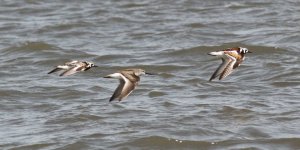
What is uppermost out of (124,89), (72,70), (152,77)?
(72,70)

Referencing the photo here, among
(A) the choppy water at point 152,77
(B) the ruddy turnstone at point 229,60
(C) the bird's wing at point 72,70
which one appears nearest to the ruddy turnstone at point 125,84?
(C) the bird's wing at point 72,70

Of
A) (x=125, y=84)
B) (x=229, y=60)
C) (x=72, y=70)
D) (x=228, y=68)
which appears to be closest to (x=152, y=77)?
(x=229, y=60)

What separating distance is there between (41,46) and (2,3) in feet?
16.4

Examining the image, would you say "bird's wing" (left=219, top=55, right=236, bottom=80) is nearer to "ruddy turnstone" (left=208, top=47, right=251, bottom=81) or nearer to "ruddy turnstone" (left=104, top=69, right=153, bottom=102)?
"ruddy turnstone" (left=208, top=47, right=251, bottom=81)

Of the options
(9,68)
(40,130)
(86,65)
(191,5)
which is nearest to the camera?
(86,65)

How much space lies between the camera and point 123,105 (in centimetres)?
1354

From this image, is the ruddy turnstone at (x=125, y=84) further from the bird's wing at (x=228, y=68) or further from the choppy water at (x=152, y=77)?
the bird's wing at (x=228, y=68)

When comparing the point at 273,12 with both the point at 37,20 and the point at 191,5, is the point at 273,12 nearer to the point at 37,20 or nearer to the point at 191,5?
the point at 191,5

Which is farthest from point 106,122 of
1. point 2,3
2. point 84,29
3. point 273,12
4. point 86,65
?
point 2,3

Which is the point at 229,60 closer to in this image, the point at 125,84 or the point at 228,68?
the point at 228,68

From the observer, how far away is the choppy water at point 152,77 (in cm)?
1199

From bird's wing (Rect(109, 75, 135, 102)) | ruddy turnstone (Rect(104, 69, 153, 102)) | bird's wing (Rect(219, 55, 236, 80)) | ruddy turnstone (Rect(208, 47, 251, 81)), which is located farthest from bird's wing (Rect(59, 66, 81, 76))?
bird's wing (Rect(219, 55, 236, 80))

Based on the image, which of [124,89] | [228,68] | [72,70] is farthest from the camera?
[228,68]

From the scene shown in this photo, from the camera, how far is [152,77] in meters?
15.6
